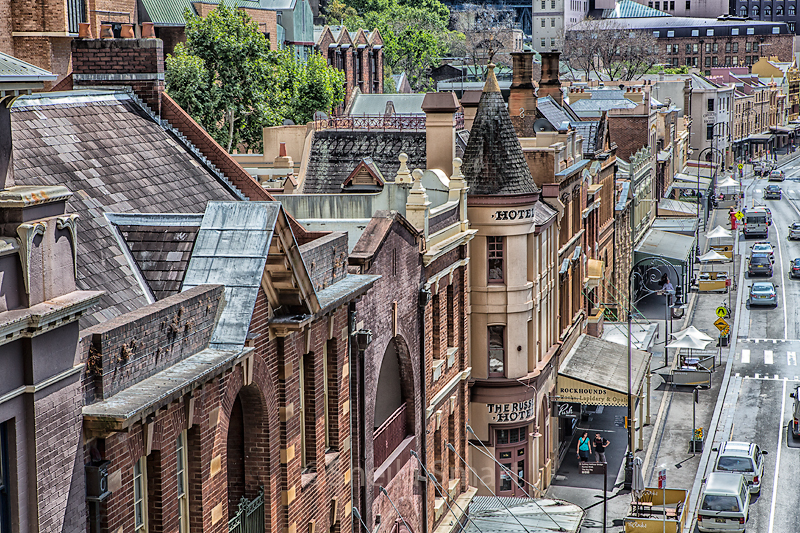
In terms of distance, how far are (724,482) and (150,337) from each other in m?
31.5

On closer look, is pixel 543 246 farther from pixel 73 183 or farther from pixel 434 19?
pixel 434 19

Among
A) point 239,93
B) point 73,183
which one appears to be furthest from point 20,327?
point 239,93

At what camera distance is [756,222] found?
112m

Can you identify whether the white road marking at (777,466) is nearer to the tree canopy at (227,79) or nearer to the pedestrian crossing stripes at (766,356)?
the pedestrian crossing stripes at (766,356)

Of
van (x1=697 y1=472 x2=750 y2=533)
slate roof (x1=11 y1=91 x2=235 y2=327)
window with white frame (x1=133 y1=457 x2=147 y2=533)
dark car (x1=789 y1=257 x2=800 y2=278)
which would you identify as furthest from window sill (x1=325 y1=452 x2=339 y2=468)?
dark car (x1=789 y1=257 x2=800 y2=278)

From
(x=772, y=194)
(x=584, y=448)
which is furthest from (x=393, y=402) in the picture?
(x=772, y=194)

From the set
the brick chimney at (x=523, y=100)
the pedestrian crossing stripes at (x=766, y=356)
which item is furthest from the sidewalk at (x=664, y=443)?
the brick chimney at (x=523, y=100)

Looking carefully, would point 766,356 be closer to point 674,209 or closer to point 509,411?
point 509,411

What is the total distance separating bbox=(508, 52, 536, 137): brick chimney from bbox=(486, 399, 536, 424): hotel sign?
52.9 feet

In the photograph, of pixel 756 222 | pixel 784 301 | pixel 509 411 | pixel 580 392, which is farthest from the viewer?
pixel 756 222

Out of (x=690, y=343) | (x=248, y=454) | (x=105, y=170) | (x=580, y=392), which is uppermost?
(x=105, y=170)

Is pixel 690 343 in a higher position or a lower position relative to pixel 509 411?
lower

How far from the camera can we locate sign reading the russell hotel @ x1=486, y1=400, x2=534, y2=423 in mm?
37156

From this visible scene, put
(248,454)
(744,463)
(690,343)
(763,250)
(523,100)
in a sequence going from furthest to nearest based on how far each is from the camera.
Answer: (763,250) < (690,343) < (523,100) < (744,463) < (248,454)
